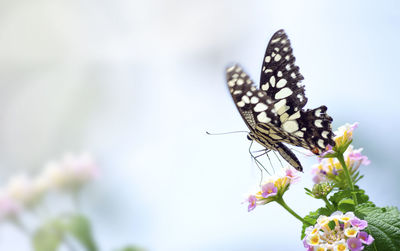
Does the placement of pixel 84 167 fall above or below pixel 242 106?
above

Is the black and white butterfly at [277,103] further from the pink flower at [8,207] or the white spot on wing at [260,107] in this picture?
the pink flower at [8,207]

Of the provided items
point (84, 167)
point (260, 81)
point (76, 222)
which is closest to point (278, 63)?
point (260, 81)

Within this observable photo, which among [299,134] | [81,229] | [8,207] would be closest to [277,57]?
[299,134]

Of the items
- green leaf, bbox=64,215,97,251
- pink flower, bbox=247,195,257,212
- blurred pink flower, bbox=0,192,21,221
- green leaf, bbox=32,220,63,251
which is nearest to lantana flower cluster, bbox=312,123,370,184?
pink flower, bbox=247,195,257,212

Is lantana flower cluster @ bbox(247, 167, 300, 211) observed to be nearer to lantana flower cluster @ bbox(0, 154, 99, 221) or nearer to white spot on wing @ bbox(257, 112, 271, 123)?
white spot on wing @ bbox(257, 112, 271, 123)

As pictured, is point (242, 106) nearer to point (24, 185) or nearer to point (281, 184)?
point (281, 184)

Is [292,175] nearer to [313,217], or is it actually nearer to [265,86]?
[313,217]
